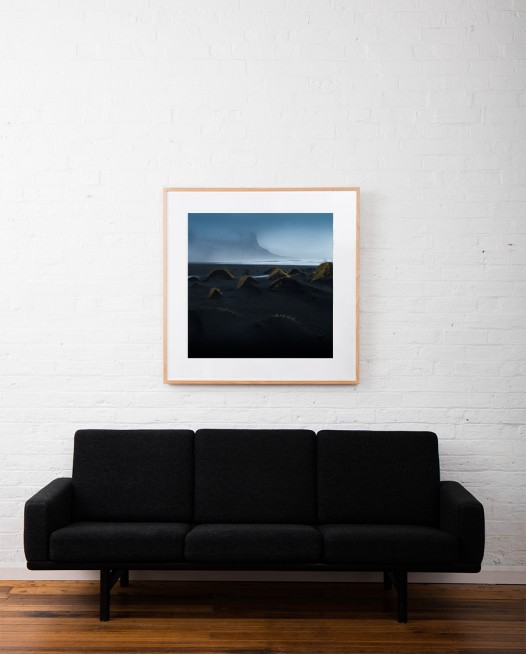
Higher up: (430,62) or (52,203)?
(430,62)

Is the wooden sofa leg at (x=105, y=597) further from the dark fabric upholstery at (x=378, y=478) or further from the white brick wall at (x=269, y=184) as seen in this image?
the dark fabric upholstery at (x=378, y=478)

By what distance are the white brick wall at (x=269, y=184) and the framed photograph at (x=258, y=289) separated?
95 millimetres

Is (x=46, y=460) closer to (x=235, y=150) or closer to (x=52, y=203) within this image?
(x=52, y=203)

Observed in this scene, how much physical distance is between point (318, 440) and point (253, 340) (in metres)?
0.67

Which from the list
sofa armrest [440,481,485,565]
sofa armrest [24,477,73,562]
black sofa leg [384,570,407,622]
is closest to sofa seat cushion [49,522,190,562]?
sofa armrest [24,477,73,562]

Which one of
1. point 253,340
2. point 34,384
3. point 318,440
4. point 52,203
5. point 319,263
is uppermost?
point 52,203

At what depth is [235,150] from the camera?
3.92 meters

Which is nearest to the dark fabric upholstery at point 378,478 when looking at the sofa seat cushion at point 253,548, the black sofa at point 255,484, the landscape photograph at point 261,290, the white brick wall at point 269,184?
the black sofa at point 255,484

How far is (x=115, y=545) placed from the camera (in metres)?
3.24

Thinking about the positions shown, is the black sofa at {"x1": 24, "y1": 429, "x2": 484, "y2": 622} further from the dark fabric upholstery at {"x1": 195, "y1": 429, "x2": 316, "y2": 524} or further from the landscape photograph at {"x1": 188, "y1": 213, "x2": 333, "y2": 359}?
the landscape photograph at {"x1": 188, "y1": 213, "x2": 333, "y2": 359}

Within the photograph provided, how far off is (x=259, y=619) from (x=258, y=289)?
1.72 metres

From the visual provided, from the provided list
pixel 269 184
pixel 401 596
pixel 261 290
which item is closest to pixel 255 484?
pixel 401 596

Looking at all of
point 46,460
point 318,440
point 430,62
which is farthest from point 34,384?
point 430,62

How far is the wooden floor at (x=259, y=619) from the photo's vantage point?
10.1ft
